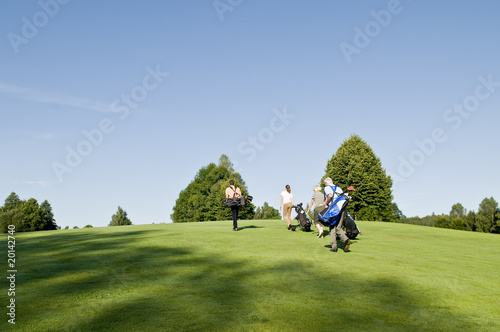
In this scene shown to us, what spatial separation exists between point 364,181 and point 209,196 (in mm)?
36943

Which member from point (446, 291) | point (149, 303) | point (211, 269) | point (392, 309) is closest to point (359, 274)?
point (446, 291)

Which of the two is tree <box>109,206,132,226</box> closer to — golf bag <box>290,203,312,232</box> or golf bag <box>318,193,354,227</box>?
golf bag <box>290,203,312,232</box>

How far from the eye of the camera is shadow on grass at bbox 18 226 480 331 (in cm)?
620

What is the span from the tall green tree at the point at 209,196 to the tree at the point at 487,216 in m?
47.9

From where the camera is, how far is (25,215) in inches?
3017

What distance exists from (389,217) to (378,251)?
4421 centimetres

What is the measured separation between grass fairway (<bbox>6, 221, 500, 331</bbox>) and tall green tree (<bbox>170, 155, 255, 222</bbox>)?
63.4 m

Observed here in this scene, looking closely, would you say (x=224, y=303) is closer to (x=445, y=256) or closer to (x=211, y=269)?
(x=211, y=269)

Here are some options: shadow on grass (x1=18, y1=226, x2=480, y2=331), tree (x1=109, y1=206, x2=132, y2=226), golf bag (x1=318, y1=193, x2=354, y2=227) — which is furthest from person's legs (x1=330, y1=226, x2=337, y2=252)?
tree (x1=109, y1=206, x2=132, y2=226)

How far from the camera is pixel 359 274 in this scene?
9734 mm

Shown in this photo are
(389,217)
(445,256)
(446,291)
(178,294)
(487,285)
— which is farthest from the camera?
(389,217)

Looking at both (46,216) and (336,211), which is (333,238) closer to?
(336,211)

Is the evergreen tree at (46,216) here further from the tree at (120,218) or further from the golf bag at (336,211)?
the golf bag at (336,211)

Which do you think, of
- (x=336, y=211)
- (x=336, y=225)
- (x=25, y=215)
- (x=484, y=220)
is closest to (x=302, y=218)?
(x=336, y=225)
